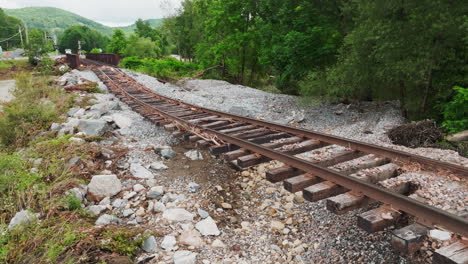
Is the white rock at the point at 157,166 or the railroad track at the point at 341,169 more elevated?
the railroad track at the point at 341,169

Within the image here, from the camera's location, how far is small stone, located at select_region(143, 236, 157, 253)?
3138 mm

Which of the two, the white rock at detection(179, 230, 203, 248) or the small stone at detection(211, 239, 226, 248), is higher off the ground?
the white rock at detection(179, 230, 203, 248)

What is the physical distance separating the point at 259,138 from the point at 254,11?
19.0 metres

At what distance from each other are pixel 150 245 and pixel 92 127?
4286 mm

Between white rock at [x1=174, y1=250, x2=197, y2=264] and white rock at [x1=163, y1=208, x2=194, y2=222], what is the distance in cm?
59

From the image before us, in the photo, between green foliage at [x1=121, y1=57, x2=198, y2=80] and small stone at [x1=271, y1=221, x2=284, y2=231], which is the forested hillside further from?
green foliage at [x1=121, y1=57, x2=198, y2=80]

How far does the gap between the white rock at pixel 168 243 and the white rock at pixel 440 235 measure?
8.28 feet

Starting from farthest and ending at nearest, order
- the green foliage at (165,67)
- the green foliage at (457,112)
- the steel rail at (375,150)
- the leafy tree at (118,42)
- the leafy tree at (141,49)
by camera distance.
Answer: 1. the leafy tree at (118,42)
2. the leafy tree at (141,49)
3. the green foliage at (165,67)
4. the green foliage at (457,112)
5. the steel rail at (375,150)

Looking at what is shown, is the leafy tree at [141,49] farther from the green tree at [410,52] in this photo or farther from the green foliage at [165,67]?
the green tree at [410,52]

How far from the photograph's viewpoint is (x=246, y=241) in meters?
3.39

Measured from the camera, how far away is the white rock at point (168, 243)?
3176mm

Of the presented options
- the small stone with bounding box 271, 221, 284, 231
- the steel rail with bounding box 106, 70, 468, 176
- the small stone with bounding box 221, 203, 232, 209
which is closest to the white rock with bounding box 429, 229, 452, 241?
the steel rail with bounding box 106, 70, 468, 176

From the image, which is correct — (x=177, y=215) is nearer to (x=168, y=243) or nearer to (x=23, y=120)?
(x=168, y=243)

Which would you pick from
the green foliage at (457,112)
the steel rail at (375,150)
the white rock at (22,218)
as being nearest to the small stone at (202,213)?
the white rock at (22,218)
